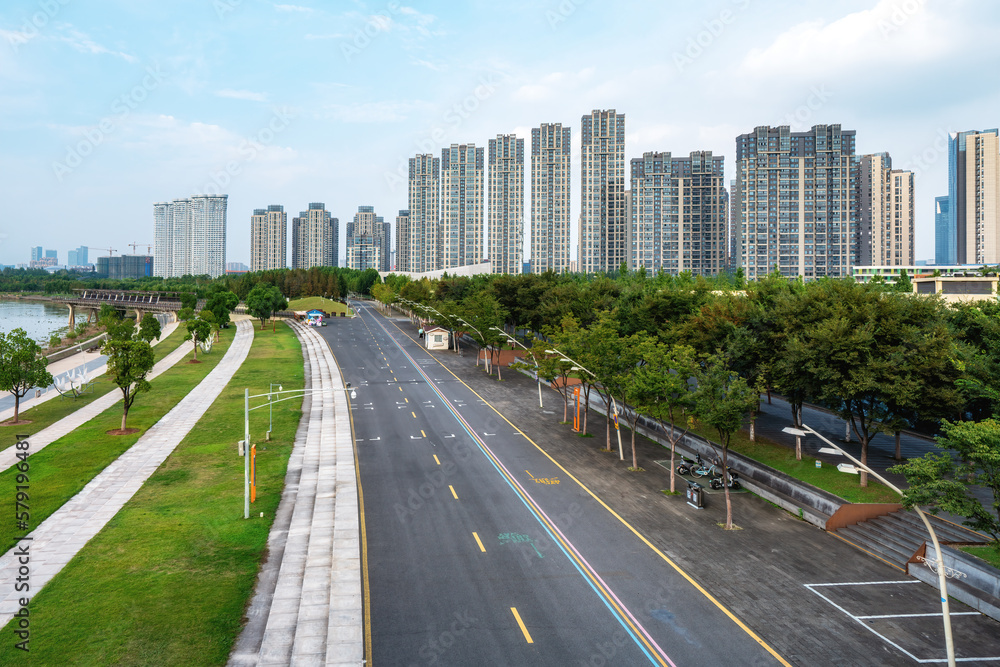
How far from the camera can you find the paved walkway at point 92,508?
2242 cm

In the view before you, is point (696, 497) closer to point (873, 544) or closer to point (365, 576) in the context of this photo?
point (873, 544)

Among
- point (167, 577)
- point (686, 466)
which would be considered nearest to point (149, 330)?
point (167, 577)

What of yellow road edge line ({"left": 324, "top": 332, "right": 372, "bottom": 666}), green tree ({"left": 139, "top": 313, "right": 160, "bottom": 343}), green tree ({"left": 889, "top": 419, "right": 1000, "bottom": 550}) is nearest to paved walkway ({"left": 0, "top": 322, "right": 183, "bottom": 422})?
green tree ({"left": 139, "top": 313, "right": 160, "bottom": 343})

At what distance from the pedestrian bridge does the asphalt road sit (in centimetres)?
14382

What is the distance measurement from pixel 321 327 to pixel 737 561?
363 feet

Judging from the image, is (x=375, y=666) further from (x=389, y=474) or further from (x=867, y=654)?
(x=389, y=474)

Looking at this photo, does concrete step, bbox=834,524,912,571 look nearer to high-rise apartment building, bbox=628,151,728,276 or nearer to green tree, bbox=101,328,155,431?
green tree, bbox=101,328,155,431

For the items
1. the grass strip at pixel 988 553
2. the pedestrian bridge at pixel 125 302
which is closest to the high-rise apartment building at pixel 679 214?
the pedestrian bridge at pixel 125 302

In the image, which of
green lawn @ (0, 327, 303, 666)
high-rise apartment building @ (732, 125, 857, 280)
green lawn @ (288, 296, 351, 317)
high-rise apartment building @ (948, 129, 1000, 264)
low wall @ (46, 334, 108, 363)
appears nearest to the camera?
green lawn @ (0, 327, 303, 666)

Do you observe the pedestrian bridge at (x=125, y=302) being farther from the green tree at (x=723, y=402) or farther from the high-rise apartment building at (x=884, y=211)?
the high-rise apartment building at (x=884, y=211)

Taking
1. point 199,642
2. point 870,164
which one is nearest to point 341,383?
point 199,642

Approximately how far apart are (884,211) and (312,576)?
200 metres

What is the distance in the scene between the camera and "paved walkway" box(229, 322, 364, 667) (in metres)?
18.0

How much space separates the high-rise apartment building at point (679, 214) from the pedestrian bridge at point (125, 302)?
135855 millimetres
